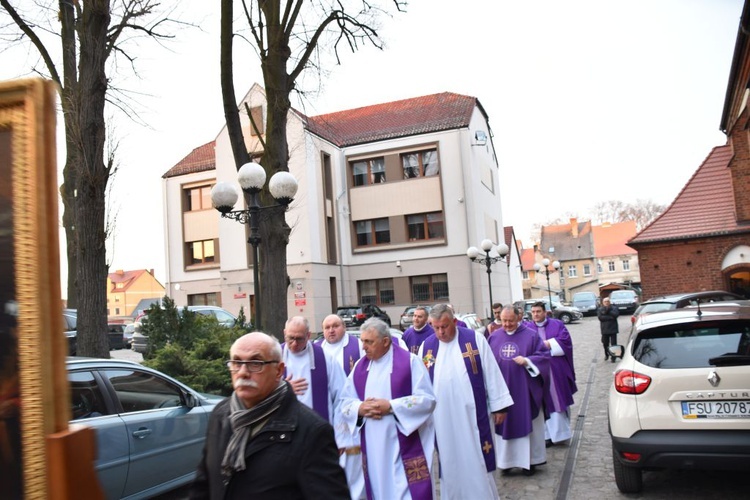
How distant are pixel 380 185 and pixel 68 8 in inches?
983

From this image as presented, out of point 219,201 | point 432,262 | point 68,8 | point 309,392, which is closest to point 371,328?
point 309,392

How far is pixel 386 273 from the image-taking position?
1367 inches

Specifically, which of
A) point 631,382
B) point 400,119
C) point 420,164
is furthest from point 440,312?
point 400,119

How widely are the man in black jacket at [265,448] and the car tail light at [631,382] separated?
12.8ft

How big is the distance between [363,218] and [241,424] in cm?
3332

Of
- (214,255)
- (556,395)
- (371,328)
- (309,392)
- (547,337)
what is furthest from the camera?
(214,255)

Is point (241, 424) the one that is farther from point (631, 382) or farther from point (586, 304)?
point (586, 304)

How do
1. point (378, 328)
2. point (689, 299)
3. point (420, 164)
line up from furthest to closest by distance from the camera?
point (420, 164) → point (689, 299) → point (378, 328)

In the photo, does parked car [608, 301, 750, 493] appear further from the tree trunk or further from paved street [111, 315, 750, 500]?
the tree trunk

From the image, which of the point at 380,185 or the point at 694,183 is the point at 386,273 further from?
the point at 694,183

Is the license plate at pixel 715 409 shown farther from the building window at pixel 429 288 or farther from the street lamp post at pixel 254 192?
the building window at pixel 429 288

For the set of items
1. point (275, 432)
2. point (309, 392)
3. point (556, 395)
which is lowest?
point (556, 395)

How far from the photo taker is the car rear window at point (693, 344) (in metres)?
5.34

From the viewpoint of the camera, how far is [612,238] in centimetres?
8275
